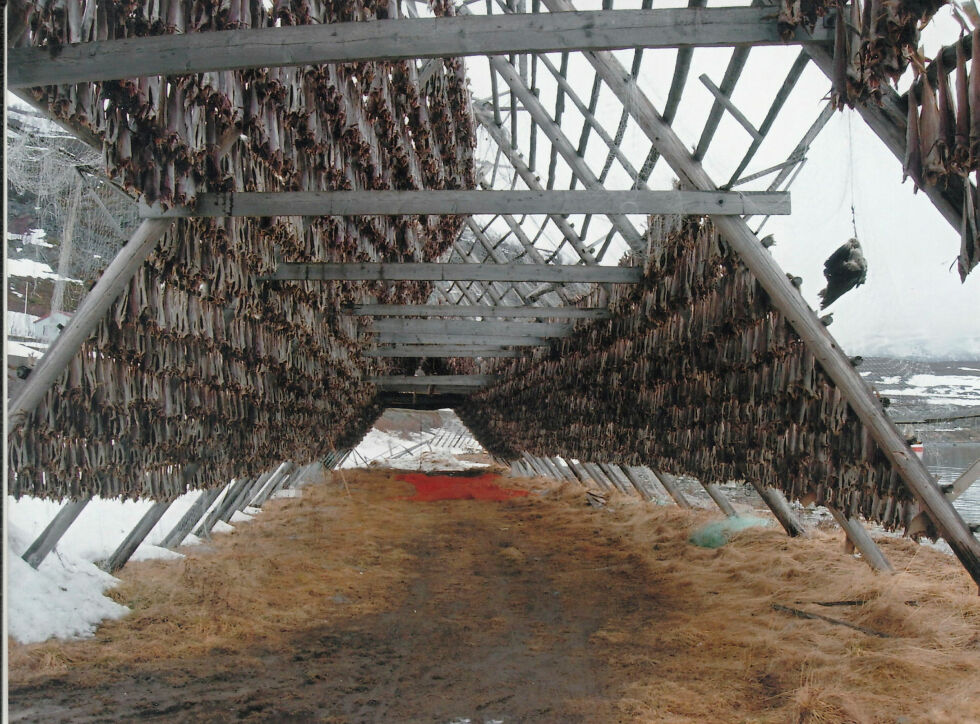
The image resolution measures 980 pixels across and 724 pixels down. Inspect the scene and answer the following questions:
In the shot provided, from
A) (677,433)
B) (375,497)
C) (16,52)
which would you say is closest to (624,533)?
(677,433)

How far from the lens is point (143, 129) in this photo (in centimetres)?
314

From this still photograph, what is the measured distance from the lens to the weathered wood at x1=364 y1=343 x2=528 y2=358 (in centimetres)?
1073

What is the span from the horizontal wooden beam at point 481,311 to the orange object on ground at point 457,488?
1318 cm

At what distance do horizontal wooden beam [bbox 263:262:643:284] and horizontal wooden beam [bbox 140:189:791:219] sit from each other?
4.89 ft

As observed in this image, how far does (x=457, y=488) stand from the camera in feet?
80.5

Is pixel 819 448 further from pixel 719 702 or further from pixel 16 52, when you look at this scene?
pixel 16 52

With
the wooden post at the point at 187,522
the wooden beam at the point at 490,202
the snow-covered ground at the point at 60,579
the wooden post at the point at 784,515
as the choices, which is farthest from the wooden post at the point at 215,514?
the wooden post at the point at 784,515

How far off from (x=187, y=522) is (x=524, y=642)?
5.44m

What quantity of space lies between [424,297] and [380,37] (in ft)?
25.2

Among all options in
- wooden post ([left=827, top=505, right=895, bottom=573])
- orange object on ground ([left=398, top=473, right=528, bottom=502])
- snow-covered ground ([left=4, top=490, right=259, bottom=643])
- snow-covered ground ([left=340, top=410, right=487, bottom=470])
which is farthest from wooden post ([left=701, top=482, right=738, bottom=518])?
snow-covered ground ([left=340, top=410, right=487, bottom=470])

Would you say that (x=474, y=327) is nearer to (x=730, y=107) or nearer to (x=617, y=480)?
(x=730, y=107)

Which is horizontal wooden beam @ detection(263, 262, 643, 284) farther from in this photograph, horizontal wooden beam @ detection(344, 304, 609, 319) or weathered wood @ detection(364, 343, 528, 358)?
weathered wood @ detection(364, 343, 528, 358)

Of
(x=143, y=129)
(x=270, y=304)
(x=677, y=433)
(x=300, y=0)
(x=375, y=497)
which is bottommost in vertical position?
(x=375, y=497)

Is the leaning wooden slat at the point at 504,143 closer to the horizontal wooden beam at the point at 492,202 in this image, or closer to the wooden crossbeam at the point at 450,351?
the wooden crossbeam at the point at 450,351
